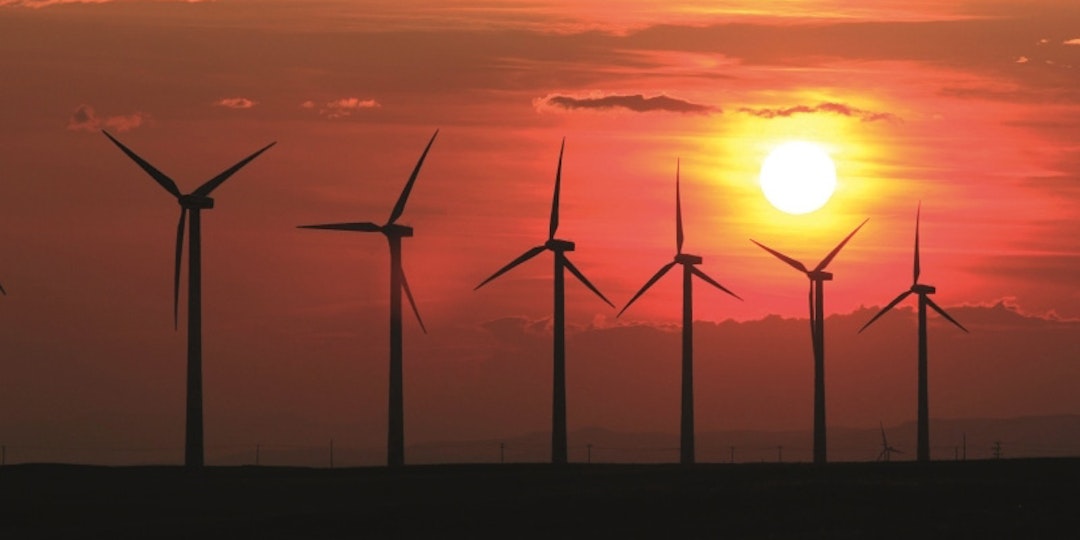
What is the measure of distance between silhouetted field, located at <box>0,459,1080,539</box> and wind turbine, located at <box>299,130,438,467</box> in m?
15.7

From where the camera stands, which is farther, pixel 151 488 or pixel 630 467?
Answer: pixel 630 467

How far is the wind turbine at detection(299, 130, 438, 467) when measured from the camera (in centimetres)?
14525

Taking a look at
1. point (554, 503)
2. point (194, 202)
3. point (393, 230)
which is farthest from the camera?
point (393, 230)

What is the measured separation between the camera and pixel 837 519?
94.6 m

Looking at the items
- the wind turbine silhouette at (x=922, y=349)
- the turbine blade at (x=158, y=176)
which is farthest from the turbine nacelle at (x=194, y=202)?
the wind turbine silhouette at (x=922, y=349)

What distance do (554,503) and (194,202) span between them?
42455 millimetres

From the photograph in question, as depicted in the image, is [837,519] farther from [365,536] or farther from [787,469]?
[787,469]

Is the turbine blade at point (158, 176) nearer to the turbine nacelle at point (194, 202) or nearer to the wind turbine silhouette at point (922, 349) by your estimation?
the turbine nacelle at point (194, 202)

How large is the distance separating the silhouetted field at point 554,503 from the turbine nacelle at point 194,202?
1678 centimetres

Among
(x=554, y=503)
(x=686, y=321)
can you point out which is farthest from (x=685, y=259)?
(x=554, y=503)

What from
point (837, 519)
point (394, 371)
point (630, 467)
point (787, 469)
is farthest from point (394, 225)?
point (837, 519)

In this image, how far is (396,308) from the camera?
148m

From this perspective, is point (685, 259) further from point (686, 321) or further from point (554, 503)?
point (554, 503)

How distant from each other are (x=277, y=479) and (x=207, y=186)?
76.3ft
